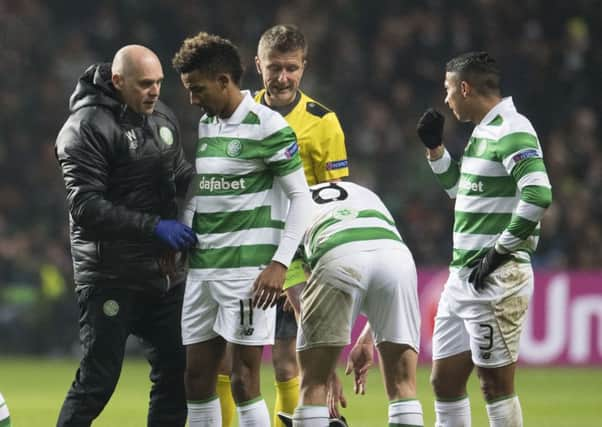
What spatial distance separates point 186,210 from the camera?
636 centimetres

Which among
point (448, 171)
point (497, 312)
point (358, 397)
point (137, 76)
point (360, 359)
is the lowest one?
point (358, 397)

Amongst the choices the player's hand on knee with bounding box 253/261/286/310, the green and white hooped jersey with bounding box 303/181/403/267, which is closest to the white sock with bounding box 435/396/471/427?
the green and white hooped jersey with bounding box 303/181/403/267

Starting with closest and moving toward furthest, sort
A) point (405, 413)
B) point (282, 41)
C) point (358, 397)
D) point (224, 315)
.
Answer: point (405, 413) → point (224, 315) → point (282, 41) → point (358, 397)

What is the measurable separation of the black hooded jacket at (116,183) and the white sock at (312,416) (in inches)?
39.7

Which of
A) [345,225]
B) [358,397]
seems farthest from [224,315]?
[358,397]

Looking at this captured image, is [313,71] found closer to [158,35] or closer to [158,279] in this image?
[158,35]

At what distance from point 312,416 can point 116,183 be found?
1.45m

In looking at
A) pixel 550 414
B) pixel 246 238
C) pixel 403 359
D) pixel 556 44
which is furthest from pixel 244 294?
pixel 556 44

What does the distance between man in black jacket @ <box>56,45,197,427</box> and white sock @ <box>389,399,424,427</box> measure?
3.79 feet

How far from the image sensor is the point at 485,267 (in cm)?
644

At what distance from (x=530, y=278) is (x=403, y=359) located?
1017 millimetres

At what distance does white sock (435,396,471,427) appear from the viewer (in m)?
6.71

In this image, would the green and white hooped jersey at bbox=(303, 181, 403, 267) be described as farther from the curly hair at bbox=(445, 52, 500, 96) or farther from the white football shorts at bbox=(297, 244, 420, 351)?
the curly hair at bbox=(445, 52, 500, 96)

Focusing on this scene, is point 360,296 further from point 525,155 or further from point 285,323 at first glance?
point 285,323
